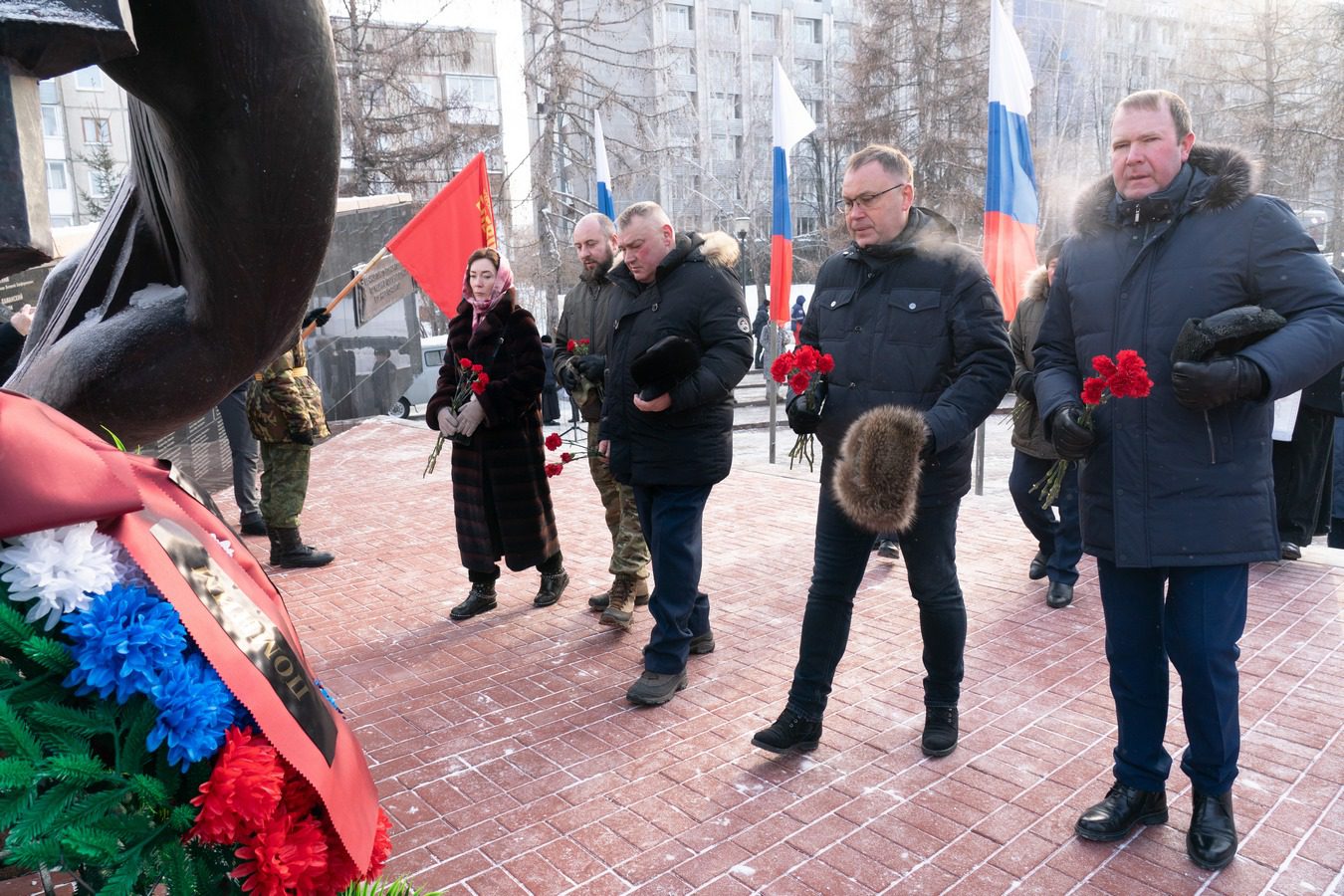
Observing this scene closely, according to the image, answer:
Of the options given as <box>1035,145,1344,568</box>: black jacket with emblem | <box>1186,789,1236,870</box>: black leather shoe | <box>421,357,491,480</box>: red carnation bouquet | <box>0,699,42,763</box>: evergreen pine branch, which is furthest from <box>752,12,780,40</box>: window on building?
<box>0,699,42,763</box>: evergreen pine branch

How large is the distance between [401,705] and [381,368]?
1251 centimetres

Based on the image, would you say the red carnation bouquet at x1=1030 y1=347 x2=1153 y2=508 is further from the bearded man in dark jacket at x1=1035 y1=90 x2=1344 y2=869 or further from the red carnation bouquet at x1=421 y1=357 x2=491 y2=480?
the red carnation bouquet at x1=421 y1=357 x2=491 y2=480

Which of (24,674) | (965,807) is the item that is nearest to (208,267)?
(24,674)

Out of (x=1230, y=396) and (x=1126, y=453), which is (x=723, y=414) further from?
(x=1230, y=396)

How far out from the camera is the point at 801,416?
12.0 ft

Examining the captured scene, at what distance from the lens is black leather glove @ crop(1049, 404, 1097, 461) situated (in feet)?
9.84

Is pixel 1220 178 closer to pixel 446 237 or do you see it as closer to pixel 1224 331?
pixel 1224 331

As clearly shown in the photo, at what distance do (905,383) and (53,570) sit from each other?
2.84 metres

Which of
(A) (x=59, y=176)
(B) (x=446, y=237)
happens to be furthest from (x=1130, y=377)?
(A) (x=59, y=176)

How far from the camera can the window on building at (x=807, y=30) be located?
50969mm

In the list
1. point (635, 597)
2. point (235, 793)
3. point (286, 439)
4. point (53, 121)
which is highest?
point (53, 121)

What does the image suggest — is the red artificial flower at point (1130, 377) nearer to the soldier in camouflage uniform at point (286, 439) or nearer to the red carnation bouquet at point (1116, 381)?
the red carnation bouquet at point (1116, 381)

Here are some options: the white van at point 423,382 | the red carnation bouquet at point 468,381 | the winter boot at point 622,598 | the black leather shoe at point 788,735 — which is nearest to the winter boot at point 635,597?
the winter boot at point 622,598

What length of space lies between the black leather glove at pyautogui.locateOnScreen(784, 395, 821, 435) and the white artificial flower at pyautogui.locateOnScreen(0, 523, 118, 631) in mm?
2726
